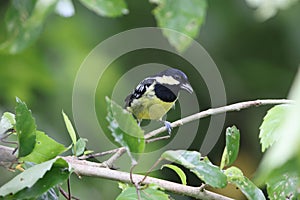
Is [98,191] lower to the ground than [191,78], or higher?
lower

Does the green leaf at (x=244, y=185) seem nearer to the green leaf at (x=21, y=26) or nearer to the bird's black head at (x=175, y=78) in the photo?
the green leaf at (x=21, y=26)

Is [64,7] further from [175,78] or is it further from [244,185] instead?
[175,78]

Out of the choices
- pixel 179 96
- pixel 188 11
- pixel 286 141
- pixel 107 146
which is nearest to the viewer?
pixel 286 141

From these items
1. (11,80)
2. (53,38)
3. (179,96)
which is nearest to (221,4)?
(53,38)

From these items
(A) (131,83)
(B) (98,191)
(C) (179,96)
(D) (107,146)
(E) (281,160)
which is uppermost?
(E) (281,160)

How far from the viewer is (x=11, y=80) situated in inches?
89.3

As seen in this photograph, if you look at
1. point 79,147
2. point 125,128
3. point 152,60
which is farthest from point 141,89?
point 152,60

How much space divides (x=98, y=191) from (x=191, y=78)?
0.68 m

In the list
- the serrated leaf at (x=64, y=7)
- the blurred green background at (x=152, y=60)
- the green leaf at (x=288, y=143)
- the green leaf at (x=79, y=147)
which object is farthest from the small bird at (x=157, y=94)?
the green leaf at (x=288, y=143)

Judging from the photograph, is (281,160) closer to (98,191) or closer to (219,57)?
(98,191)

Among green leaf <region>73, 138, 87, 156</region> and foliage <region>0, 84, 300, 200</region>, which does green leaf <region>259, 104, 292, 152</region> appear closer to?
foliage <region>0, 84, 300, 200</region>

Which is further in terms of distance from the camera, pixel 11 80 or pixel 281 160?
pixel 11 80

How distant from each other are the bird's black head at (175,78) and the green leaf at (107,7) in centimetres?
62

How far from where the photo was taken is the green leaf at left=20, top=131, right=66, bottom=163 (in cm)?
86
